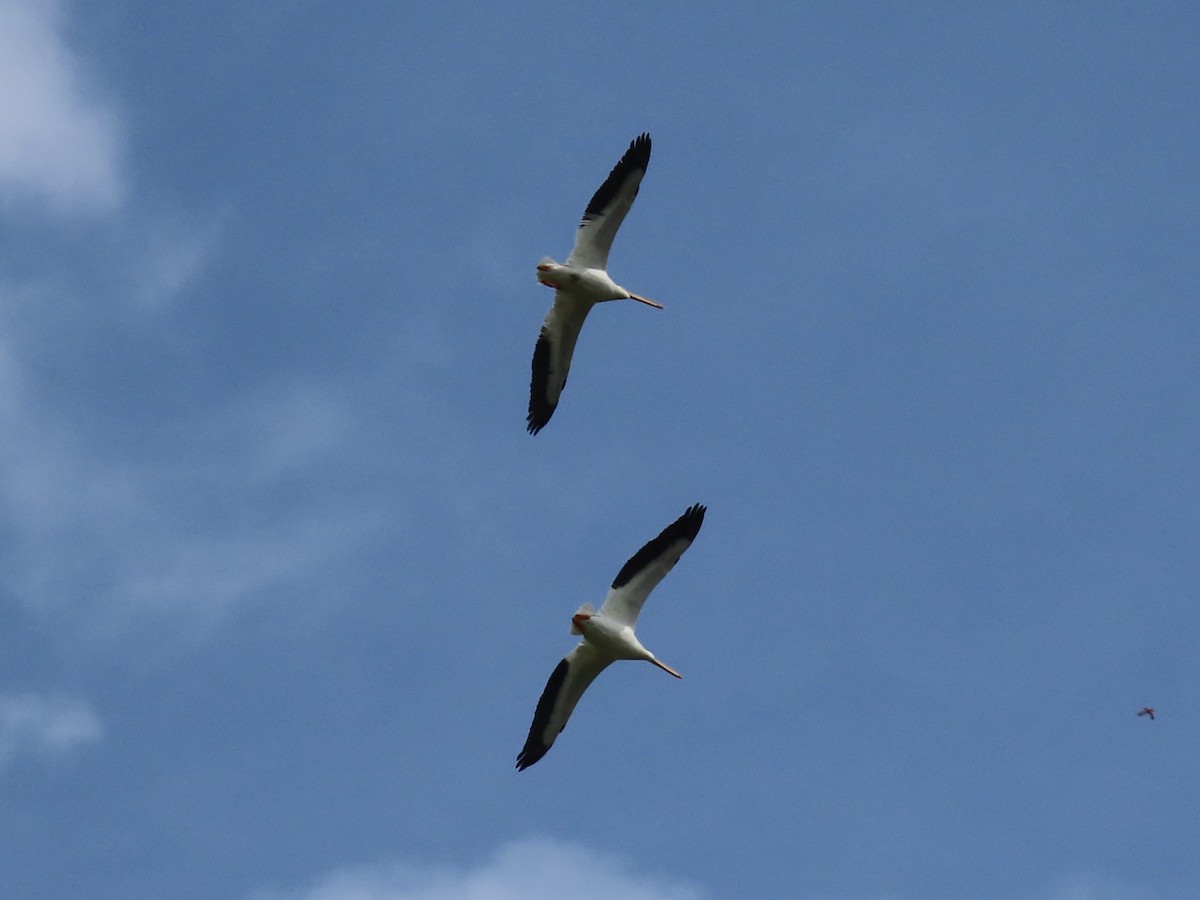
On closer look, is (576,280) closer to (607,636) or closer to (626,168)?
(626,168)

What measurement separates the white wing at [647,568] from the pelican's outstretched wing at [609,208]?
15.3 feet

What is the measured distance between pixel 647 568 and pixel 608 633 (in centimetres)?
119

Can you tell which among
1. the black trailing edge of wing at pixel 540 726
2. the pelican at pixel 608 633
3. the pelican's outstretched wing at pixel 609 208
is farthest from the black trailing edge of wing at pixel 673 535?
the pelican's outstretched wing at pixel 609 208

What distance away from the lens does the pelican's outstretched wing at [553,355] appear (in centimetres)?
3316

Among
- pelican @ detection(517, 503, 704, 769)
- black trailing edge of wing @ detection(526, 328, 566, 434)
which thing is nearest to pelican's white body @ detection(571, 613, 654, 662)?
pelican @ detection(517, 503, 704, 769)

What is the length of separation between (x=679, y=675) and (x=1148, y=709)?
24.3 feet

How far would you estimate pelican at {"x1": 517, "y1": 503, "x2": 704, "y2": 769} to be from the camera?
30938mm

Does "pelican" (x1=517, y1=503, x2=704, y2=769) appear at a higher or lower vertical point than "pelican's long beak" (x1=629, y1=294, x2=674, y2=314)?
lower

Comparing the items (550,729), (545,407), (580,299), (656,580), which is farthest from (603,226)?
(550,729)

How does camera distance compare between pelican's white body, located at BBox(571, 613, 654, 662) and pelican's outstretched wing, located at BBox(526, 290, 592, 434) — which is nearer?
pelican's white body, located at BBox(571, 613, 654, 662)

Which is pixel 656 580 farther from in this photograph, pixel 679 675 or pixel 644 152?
pixel 644 152

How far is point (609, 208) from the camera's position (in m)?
32.2

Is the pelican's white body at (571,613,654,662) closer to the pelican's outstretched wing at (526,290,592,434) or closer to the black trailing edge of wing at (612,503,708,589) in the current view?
the black trailing edge of wing at (612,503,708,589)

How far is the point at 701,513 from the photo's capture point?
30812 mm
